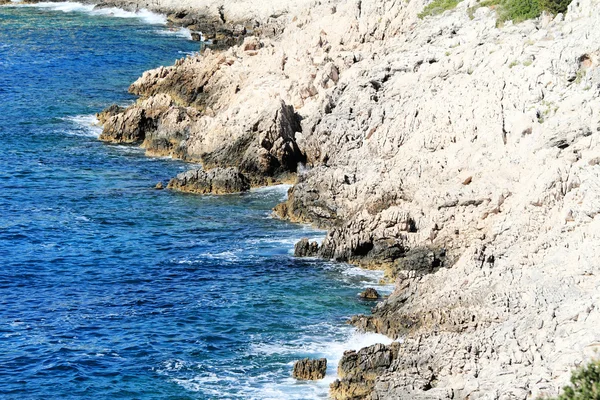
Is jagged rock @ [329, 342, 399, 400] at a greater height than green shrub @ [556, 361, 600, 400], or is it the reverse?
green shrub @ [556, 361, 600, 400]

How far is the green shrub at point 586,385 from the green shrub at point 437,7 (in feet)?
158

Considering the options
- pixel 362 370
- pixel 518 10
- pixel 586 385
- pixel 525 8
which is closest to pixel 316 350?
pixel 362 370

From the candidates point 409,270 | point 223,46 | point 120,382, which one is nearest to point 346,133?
point 409,270

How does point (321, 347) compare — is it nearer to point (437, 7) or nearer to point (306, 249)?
point (306, 249)

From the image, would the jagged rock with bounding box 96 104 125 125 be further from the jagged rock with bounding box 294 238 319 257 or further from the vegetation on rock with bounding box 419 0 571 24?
the jagged rock with bounding box 294 238 319 257

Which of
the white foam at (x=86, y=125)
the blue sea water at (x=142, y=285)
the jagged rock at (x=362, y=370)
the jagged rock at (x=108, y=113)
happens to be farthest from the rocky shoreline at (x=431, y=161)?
the blue sea water at (x=142, y=285)

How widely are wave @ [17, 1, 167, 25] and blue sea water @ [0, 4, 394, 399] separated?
53653mm

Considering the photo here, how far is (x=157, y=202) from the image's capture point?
2436 inches

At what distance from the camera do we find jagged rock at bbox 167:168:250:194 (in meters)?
62.8

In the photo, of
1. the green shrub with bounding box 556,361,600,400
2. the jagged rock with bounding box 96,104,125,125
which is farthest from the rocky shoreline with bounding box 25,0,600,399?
the green shrub with bounding box 556,361,600,400

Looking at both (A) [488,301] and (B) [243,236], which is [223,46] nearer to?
(B) [243,236]

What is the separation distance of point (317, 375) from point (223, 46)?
231 feet

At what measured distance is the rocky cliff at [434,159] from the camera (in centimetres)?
3619

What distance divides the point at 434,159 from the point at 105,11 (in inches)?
3586
